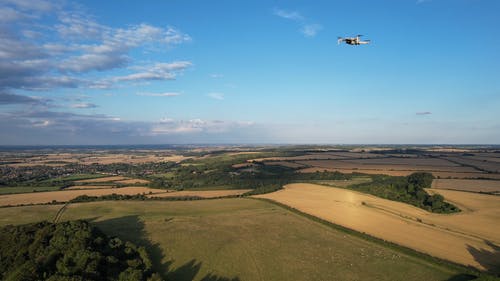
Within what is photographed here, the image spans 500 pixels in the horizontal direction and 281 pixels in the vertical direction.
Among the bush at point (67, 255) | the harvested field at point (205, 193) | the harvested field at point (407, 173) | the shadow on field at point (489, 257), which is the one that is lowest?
the harvested field at point (205, 193)

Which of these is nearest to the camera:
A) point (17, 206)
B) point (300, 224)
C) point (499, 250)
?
point (499, 250)

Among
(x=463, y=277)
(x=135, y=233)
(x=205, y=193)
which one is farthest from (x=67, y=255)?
(x=205, y=193)

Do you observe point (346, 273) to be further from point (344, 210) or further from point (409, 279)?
point (344, 210)

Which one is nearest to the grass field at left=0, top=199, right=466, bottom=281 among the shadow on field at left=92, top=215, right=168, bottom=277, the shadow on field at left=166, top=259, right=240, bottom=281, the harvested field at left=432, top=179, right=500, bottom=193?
the shadow on field at left=166, top=259, right=240, bottom=281

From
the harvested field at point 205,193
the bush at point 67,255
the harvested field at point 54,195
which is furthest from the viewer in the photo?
the harvested field at point 205,193

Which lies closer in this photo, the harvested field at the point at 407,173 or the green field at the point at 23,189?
the green field at the point at 23,189

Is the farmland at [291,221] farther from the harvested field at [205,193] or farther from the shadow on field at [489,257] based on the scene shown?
the harvested field at [205,193]

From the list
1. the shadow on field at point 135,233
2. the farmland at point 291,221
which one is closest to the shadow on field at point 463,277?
the farmland at point 291,221

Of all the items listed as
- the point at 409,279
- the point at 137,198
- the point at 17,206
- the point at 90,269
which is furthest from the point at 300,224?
the point at 17,206
